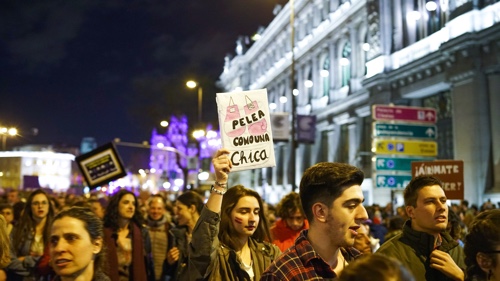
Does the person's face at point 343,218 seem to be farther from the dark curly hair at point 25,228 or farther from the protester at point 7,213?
the protester at point 7,213

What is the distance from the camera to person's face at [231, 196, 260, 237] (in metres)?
4.59

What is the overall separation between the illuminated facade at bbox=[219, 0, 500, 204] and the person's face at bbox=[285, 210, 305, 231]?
11556 mm

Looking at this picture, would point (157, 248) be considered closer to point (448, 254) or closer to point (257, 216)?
point (257, 216)

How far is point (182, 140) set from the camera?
238 ft

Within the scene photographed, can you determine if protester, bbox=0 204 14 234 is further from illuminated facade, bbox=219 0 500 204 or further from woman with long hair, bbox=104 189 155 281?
illuminated facade, bbox=219 0 500 204

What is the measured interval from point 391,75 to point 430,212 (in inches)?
1081

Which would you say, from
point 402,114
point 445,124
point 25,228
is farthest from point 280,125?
point 25,228

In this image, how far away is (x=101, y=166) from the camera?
11078 millimetres

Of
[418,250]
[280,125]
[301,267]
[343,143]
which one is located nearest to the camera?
[301,267]

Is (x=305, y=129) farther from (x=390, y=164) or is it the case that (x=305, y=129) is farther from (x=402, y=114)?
(x=390, y=164)

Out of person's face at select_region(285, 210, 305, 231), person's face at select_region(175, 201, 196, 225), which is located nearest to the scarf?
person's face at select_region(175, 201, 196, 225)

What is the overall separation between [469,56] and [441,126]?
5332 mm

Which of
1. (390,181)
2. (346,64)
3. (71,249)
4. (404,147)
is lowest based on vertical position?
(71,249)

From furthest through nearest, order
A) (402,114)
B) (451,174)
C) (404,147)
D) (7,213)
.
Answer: (402,114), (404,147), (451,174), (7,213)
